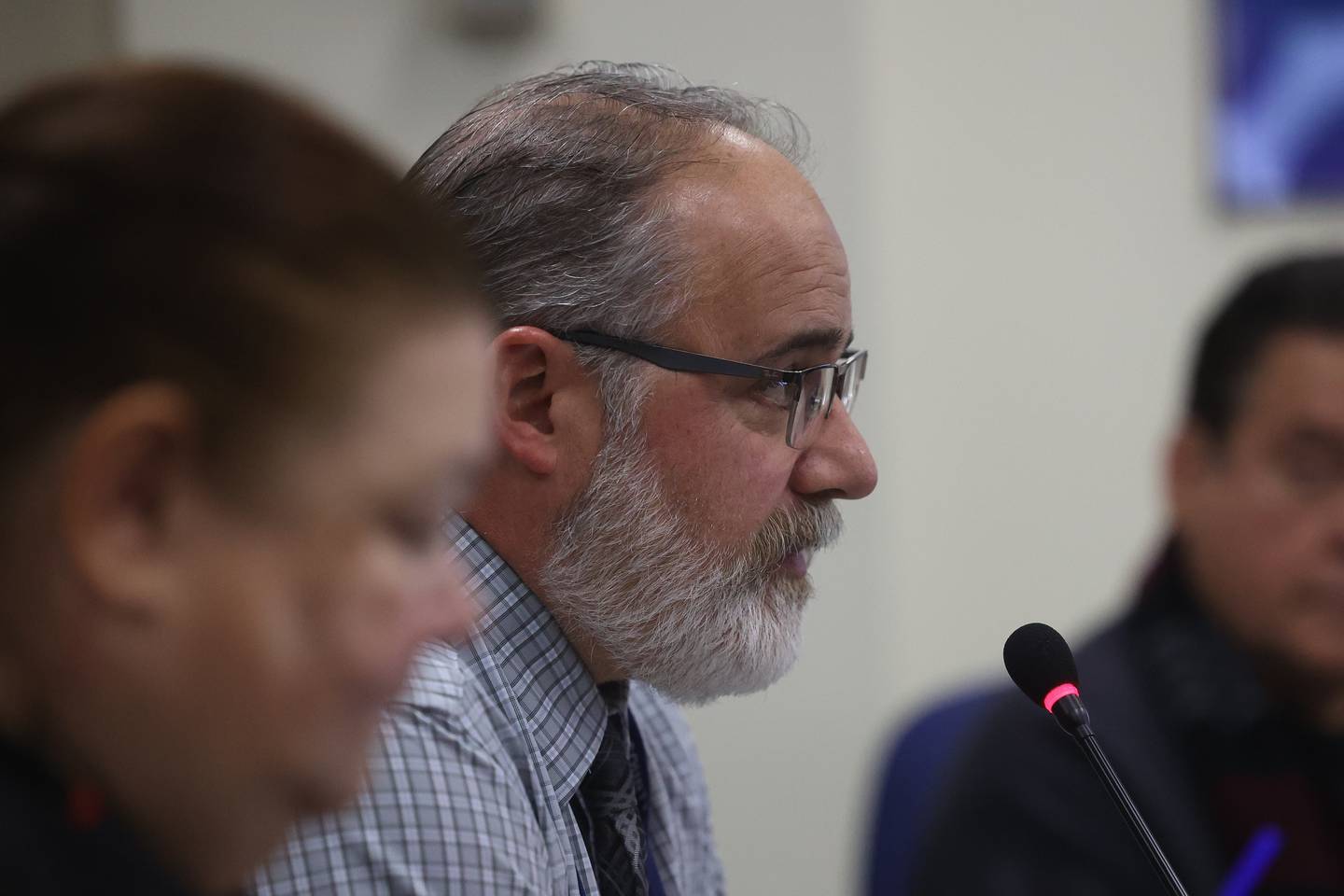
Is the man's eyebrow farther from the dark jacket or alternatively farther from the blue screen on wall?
the blue screen on wall

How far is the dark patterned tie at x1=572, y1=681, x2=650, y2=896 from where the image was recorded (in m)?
0.97

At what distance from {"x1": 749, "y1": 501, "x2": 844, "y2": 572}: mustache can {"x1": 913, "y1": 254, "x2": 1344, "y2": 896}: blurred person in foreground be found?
61 centimetres

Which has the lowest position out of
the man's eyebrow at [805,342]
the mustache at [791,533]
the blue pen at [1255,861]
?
the blue pen at [1255,861]

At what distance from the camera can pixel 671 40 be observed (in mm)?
2201

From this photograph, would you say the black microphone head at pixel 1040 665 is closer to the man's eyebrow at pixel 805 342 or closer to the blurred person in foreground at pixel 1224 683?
the man's eyebrow at pixel 805 342

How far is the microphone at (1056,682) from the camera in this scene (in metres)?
0.86

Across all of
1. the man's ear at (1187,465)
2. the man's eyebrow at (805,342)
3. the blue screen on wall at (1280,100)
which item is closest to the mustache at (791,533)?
the man's eyebrow at (805,342)

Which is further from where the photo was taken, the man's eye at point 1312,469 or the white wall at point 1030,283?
the white wall at point 1030,283

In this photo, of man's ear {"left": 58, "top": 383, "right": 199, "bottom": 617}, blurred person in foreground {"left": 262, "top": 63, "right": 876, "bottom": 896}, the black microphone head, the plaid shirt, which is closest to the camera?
man's ear {"left": 58, "top": 383, "right": 199, "bottom": 617}

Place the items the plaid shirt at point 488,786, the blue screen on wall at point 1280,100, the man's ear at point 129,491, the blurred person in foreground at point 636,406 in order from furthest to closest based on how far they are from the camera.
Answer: the blue screen on wall at point 1280,100 → the blurred person in foreground at point 636,406 → the plaid shirt at point 488,786 → the man's ear at point 129,491

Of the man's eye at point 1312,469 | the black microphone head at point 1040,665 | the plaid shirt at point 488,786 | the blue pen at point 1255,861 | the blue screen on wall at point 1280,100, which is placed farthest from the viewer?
the blue screen on wall at point 1280,100

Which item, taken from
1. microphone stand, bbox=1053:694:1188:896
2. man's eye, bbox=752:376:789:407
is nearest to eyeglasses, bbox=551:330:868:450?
man's eye, bbox=752:376:789:407

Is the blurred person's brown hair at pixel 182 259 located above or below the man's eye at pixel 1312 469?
above

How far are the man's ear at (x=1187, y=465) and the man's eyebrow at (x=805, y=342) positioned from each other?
0.80 m
